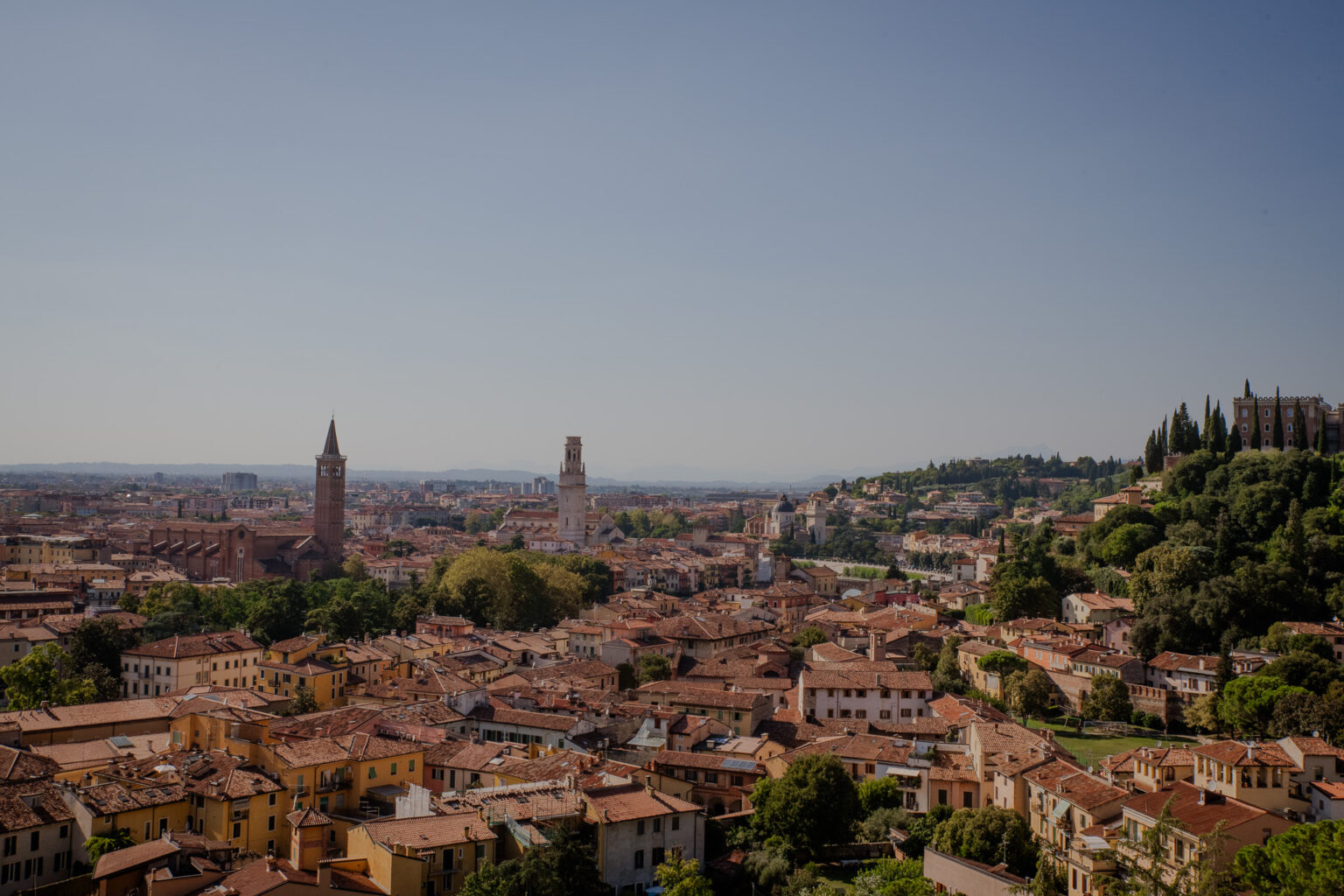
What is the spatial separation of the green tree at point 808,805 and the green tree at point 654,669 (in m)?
12.7

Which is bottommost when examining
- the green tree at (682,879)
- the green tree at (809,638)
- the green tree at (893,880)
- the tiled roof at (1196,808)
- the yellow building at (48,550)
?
the green tree at (893,880)

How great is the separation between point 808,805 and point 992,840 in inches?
127

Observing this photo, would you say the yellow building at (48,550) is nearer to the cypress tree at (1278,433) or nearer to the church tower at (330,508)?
the church tower at (330,508)

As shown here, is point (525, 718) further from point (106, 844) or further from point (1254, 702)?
point (1254, 702)

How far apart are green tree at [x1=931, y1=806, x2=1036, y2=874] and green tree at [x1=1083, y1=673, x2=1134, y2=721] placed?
12407 mm

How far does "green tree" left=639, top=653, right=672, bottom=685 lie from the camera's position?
33.9m

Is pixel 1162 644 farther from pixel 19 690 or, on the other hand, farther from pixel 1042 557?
pixel 19 690

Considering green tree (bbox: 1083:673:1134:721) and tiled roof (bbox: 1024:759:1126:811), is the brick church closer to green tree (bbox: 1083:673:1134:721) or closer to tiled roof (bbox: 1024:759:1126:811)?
green tree (bbox: 1083:673:1134:721)

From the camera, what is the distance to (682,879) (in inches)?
673

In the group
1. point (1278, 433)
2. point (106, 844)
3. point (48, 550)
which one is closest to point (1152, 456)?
point (1278, 433)

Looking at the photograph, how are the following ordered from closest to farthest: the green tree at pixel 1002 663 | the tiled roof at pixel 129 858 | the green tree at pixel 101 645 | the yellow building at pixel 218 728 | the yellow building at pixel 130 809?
1. the tiled roof at pixel 129 858
2. the yellow building at pixel 130 809
3. the yellow building at pixel 218 728
4. the green tree at pixel 101 645
5. the green tree at pixel 1002 663

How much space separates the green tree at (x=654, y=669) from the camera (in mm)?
33906

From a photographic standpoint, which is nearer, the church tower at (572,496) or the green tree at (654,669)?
the green tree at (654,669)

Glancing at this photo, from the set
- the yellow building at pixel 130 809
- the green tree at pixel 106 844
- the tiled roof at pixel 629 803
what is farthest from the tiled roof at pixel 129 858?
the tiled roof at pixel 629 803
